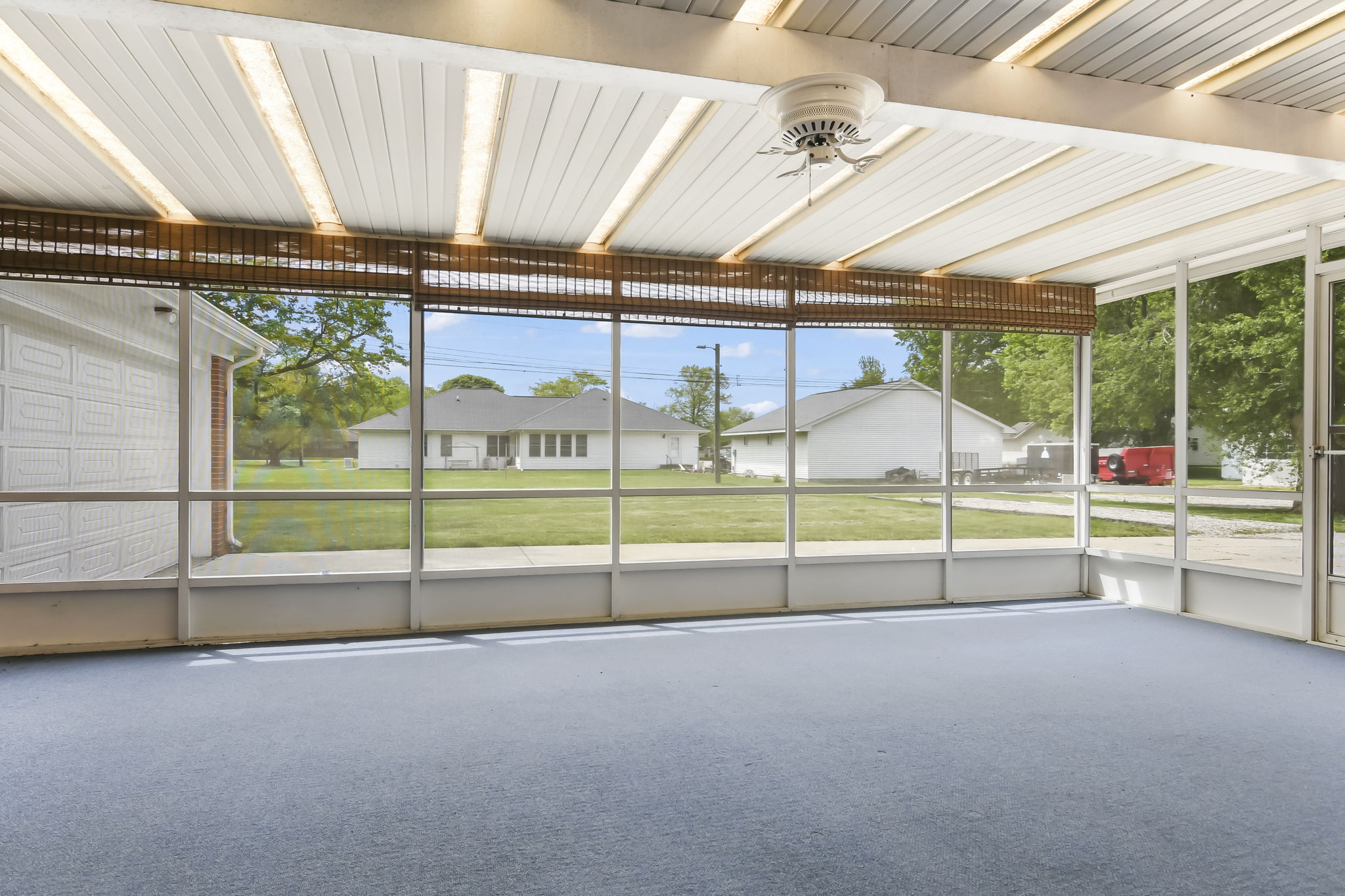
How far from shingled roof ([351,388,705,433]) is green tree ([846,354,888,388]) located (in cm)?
157

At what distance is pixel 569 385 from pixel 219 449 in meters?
2.51

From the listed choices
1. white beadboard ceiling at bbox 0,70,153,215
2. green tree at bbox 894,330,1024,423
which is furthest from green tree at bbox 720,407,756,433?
white beadboard ceiling at bbox 0,70,153,215

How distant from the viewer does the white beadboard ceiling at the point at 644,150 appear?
111 inches

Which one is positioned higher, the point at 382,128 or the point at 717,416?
the point at 382,128

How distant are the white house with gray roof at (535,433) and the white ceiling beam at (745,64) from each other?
3.37m

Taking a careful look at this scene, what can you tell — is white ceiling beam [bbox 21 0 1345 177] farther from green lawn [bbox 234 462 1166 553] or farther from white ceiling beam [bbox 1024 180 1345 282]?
green lawn [bbox 234 462 1166 553]

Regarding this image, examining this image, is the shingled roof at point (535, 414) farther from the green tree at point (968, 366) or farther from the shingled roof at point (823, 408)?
the green tree at point (968, 366)

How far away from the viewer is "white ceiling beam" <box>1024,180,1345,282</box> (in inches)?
174

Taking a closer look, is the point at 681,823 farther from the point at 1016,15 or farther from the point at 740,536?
the point at 740,536

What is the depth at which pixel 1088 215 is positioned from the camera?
4848 millimetres

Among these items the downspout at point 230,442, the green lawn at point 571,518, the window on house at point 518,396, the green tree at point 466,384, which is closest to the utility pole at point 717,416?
the green lawn at point 571,518

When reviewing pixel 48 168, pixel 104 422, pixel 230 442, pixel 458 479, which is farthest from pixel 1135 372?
pixel 104 422

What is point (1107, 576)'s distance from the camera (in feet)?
22.0

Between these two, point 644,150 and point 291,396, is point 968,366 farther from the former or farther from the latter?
point 291,396
